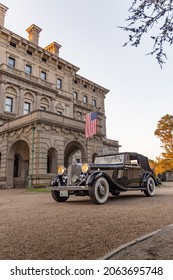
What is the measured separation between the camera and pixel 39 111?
16188 millimetres

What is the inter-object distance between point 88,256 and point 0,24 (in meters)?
28.7

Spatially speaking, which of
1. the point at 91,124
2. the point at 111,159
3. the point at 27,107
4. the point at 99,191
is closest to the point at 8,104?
the point at 27,107

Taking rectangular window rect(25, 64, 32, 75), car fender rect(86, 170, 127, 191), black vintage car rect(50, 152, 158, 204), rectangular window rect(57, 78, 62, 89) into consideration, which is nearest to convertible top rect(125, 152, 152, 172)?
black vintage car rect(50, 152, 158, 204)

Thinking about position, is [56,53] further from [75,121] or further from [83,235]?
[83,235]

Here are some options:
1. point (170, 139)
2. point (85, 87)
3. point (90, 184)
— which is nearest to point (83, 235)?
point (90, 184)

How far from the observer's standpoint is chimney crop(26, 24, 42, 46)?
28766 millimetres

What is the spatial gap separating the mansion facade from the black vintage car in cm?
126

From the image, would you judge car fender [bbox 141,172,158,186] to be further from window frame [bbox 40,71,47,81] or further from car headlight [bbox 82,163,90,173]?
window frame [bbox 40,71,47,81]

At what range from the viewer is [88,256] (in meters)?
2.56

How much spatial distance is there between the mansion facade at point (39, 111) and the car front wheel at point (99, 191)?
6.51 feet

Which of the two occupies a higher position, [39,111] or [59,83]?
[59,83]

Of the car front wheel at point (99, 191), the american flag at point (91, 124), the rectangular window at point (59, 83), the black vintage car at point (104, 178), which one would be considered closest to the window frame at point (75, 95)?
the rectangular window at point (59, 83)

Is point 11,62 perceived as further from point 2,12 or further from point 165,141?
point 165,141

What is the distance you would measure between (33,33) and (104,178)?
92.2ft
